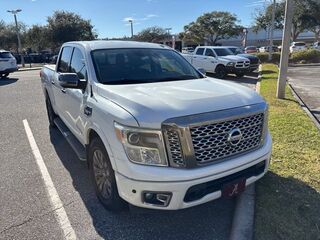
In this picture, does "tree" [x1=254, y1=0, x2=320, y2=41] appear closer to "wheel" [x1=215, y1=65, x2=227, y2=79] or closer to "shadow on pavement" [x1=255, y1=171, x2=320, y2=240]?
"wheel" [x1=215, y1=65, x2=227, y2=79]

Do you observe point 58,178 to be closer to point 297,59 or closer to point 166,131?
point 166,131

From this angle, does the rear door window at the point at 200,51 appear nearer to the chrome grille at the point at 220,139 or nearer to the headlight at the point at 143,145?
the chrome grille at the point at 220,139

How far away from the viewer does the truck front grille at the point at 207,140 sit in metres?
2.87

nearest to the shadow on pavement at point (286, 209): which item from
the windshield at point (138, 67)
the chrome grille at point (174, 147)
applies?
the chrome grille at point (174, 147)

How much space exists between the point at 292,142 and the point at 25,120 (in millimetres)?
6303

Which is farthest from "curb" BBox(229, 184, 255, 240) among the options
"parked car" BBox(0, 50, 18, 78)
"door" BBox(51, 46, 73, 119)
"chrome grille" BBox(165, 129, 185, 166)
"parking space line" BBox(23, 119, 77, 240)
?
"parked car" BBox(0, 50, 18, 78)

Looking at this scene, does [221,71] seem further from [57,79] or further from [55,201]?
[55,201]

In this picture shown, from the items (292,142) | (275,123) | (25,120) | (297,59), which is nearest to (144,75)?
(292,142)

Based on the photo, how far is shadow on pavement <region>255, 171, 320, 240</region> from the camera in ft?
10.5

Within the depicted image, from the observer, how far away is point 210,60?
1756cm

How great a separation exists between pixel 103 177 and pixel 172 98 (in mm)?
1211

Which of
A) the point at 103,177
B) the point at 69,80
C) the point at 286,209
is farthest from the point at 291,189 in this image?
the point at 69,80

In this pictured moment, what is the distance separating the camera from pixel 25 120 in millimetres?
8258

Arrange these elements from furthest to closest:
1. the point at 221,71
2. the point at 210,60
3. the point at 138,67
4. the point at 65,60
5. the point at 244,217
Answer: the point at 210,60 → the point at 221,71 → the point at 65,60 → the point at 138,67 → the point at 244,217
